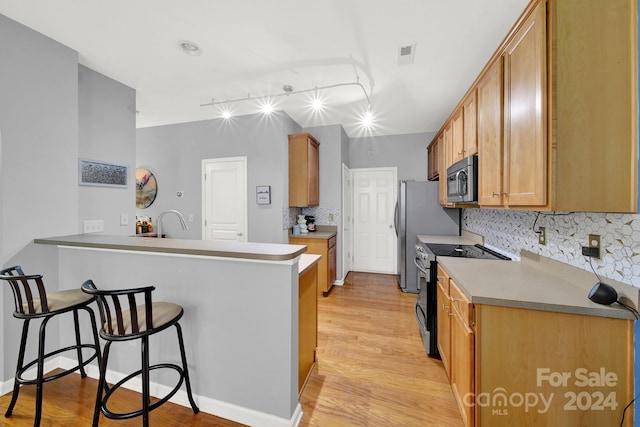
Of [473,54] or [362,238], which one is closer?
[473,54]

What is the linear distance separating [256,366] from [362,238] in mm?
3665

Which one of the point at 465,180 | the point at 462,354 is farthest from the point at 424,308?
the point at 465,180

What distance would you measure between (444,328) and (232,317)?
157cm

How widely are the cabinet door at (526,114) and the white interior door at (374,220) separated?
10.2 feet

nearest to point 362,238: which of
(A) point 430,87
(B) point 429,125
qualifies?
(B) point 429,125

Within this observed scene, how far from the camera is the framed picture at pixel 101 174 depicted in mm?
2252

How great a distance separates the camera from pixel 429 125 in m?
4.12

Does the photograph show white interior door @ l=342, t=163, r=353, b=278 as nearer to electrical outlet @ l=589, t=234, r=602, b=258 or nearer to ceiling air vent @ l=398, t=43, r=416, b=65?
ceiling air vent @ l=398, t=43, r=416, b=65

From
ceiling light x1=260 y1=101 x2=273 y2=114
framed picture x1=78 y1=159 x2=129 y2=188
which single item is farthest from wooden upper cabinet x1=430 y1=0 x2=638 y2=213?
framed picture x1=78 y1=159 x2=129 y2=188

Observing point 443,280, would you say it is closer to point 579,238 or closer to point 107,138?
point 579,238

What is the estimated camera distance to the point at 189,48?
210 centimetres

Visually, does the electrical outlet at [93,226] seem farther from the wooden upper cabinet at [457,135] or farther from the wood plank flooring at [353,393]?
the wooden upper cabinet at [457,135]

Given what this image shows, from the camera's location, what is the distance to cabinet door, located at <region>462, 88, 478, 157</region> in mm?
2092

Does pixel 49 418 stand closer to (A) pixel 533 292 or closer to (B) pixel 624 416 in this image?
(A) pixel 533 292
